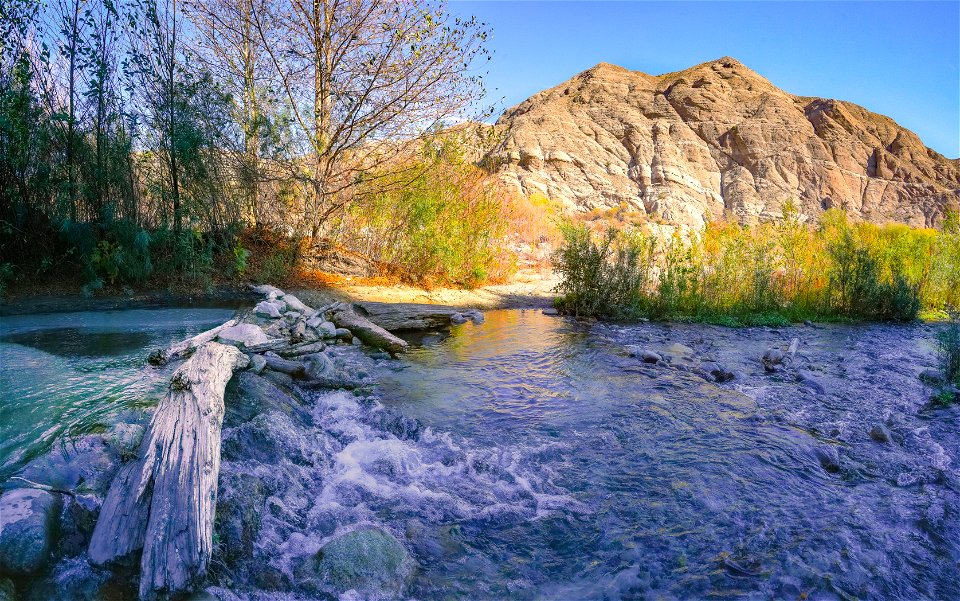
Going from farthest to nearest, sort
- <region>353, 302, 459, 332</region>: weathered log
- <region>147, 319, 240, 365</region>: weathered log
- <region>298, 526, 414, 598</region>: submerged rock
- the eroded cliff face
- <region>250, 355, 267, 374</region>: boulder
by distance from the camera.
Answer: the eroded cliff face
<region>353, 302, 459, 332</region>: weathered log
<region>147, 319, 240, 365</region>: weathered log
<region>250, 355, 267, 374</region>: boulder
<region>298, 526, 414, 598</region>: submerged rock

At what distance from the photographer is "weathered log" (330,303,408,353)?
5.77m

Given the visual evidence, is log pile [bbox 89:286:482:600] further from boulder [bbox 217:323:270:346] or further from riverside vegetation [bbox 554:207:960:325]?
riverside vegetation [bbox 554:207:960:325]

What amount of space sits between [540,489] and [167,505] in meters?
1.78

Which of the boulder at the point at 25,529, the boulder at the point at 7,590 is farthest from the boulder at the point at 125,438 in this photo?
the boulder at the point at 7,590

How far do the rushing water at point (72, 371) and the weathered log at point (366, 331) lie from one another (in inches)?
56.7

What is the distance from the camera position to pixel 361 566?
192 cm

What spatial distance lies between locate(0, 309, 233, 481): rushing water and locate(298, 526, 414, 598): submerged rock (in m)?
1.59

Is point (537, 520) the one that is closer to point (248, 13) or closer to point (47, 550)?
point (47, 550)

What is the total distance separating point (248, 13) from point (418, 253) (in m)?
5.49

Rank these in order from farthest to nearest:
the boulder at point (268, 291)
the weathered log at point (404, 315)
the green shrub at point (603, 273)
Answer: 1. the green shrub at point (603, 273)
2. the weathered log at point (404, 315)
3. the boulder at point (268, 291)

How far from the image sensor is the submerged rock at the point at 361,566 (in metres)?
1.86

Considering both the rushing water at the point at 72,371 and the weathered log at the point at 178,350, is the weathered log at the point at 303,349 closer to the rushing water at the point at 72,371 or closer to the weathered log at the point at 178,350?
the weathered log at the point at 178,350

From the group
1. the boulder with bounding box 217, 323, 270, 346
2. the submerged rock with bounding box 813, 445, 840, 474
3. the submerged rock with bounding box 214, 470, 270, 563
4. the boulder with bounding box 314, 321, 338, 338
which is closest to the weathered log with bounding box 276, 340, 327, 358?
the boulder with bounding box 217, 323, 270, 346

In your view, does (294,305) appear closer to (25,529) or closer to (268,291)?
(268,291)
